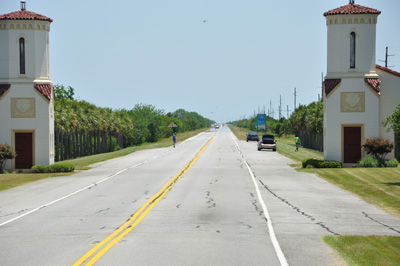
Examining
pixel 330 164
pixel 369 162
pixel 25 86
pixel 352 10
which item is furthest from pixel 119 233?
pixel 352 10

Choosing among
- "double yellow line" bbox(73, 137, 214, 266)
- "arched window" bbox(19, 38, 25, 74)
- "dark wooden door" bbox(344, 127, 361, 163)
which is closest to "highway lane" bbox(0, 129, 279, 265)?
"double yellow line" bbox(73, 137, 214, 266)

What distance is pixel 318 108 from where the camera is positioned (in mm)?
65062

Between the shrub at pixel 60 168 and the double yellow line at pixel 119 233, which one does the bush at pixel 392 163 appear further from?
the shrub at pixel 60 168

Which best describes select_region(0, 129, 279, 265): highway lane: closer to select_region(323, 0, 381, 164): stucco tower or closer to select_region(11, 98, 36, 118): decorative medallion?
select_region(11, 98, 36, 118): decorative medallion

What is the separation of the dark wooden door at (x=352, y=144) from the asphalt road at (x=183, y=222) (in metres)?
10.0

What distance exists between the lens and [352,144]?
36.2 m

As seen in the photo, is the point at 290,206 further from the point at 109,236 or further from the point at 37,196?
the point at 37,196

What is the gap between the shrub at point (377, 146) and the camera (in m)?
34.2

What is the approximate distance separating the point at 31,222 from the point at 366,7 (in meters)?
29.2

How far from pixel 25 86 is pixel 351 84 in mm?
22648

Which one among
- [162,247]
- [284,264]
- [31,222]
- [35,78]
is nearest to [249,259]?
[284,264]

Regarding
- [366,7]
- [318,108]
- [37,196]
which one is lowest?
[37,196]

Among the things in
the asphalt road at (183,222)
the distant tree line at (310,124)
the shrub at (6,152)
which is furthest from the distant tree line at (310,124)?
the asphalt road at (183,222)

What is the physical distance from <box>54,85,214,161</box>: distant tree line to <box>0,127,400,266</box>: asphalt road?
124 ft
